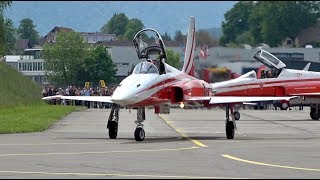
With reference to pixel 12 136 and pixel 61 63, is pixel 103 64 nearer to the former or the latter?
pixel 61 63

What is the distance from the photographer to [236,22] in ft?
88.4

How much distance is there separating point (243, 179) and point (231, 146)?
887 centimetres

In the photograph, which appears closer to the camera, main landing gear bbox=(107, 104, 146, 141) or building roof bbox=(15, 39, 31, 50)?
main landing gear bbox=(107, 104, 146, 141)

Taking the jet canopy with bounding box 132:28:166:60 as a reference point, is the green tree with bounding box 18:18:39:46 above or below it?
above

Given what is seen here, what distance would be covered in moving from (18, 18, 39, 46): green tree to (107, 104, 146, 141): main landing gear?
67.3 ft

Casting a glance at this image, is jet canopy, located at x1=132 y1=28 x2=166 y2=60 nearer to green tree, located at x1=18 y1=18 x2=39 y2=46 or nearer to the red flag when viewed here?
the red flag

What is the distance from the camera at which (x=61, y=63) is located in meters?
53.5

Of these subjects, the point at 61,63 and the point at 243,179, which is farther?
the point at 61,63

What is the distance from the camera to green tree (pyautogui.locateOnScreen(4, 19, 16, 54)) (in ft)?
177

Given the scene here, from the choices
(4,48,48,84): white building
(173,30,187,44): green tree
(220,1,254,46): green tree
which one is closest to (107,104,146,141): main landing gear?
(220,1,254,46): green tree

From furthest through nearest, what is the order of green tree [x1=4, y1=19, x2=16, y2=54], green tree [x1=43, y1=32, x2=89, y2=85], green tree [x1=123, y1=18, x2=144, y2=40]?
green tree [x1=4, y1=19, x2=16, y2=54], green tree [x1=43, y1=32, x2=89, y2=85], green tree [x1=123, y1=18, x2=144, y2=40]

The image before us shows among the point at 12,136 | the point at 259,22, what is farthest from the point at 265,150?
the point at 12,136

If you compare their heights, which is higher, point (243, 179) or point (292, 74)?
point (292, 74)

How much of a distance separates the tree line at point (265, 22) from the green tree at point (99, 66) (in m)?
24.5
